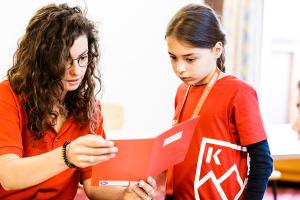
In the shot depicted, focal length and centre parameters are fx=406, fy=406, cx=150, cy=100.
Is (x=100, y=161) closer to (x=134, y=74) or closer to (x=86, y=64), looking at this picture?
(x=86, y=64)

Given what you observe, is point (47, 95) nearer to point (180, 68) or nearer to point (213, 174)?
point (180, 68)

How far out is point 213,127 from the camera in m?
1.29

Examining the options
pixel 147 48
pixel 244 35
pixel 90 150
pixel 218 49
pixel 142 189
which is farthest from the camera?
pixel 147 48

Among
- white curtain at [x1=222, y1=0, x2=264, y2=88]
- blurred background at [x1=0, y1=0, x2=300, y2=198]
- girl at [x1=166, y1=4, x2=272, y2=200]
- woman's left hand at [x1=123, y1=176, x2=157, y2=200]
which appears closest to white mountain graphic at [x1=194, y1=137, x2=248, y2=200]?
girl at [x1=166, y1=4, x2=272, y2=200]

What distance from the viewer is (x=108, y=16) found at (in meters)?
3.70

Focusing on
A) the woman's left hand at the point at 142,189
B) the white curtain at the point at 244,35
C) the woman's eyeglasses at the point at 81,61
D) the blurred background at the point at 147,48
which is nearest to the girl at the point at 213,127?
the woman's left hand at the point at 142,189

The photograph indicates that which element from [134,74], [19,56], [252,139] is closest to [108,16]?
[134,74]

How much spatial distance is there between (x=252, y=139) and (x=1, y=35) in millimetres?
2745

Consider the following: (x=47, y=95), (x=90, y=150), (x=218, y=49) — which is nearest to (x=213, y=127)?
(x=218, y=49)

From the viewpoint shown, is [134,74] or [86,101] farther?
[134,74]

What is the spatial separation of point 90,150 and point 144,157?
0.15 metres

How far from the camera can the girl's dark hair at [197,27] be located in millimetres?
1328

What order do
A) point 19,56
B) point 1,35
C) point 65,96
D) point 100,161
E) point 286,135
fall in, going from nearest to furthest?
1. point 100,161
2. point 19,56
3. point 65,96
4. point 286,135
5. point 1,35

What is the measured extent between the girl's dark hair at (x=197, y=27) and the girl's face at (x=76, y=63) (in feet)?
0.95
